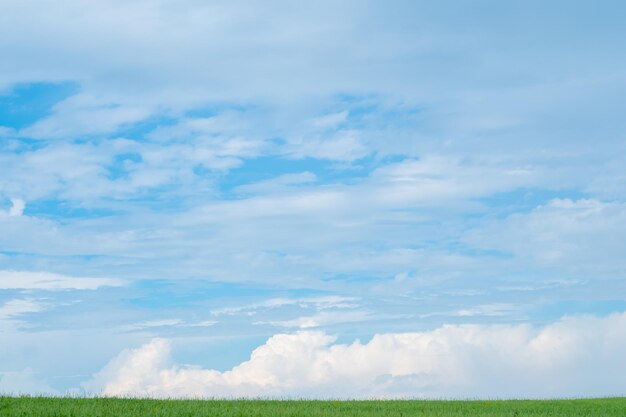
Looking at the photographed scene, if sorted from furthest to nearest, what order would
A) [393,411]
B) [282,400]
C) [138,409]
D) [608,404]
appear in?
[608,404], [282,400], [393,411], [138,409]

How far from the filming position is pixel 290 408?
1224 inches

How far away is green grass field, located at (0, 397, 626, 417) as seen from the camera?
92.4 feet

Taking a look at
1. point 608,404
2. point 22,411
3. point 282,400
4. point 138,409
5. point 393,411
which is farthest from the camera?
point 608,404

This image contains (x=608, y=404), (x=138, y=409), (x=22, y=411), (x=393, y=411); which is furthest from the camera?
(x=608, y=404)

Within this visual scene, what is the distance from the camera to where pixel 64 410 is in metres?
27.5

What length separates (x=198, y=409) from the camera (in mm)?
30406

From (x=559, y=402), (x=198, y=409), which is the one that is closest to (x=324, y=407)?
(x=198, y=409)

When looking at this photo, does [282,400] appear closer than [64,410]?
No

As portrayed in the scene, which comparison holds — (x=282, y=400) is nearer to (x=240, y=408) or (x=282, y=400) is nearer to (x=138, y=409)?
(x=240, y=408)

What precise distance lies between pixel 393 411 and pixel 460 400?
890 centimetres

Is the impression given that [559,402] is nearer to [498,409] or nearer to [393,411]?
[498,409]

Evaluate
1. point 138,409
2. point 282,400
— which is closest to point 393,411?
point 282,400

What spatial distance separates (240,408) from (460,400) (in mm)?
13968

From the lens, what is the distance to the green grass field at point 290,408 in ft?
92.4
